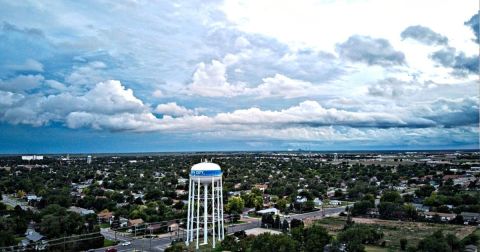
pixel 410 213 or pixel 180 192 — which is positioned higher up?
pixel 180 192

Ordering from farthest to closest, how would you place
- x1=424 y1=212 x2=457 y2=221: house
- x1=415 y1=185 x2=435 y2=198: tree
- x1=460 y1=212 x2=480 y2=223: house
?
x1=415 y1=185 x2=435 y2=198: tree < x1=424 y1=212 x2=457 y2=221: house < x1=460 y1=212 x2=480 y2=223: house

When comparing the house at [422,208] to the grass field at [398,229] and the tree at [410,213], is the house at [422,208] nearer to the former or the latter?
the tree at [410,213]

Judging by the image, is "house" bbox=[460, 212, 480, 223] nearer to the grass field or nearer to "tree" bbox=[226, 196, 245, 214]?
the grass field

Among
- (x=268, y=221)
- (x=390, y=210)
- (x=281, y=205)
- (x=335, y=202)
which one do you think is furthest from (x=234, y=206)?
(x=335, y=202)

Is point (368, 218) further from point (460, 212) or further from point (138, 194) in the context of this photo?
point (138, 194)

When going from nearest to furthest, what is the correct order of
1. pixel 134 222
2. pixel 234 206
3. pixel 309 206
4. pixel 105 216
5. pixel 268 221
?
1. pixel 268 221
2. pixel 134 222
3. pixel 105 216
4. pixel 234 206
5. pixel 309 206

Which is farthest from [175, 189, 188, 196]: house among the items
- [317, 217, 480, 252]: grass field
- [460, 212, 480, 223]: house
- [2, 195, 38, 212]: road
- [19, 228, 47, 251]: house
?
[460, 212, 480, 223]: house

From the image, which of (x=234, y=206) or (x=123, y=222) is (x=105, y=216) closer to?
(x=123, y=222)
